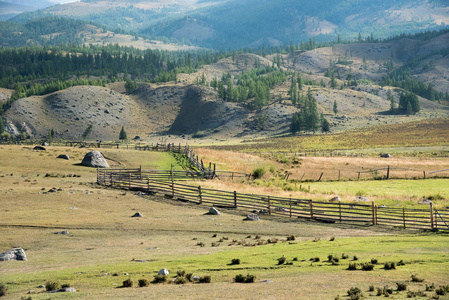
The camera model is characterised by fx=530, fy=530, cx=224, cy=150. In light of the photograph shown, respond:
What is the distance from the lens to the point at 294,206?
136ft

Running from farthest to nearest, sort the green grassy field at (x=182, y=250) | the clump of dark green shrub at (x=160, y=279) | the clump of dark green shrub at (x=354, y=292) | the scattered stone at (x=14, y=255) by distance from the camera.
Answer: the scattered stone at (x=14, y=255) → the clump of dark green shrub at (x=160, y=279) → the green grassy field at (x=182, y=250) → the clump of dark green shrub at (x=354, y=292)

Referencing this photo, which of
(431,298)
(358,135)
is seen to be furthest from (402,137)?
(431,298)

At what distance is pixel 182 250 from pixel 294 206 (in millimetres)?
16612

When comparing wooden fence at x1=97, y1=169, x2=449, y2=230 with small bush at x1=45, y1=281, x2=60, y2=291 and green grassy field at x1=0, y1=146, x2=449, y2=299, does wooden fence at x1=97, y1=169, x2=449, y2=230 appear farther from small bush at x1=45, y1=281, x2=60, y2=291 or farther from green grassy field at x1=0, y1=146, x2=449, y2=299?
small bush at x1=45, y1=281, x2=60, y2=291

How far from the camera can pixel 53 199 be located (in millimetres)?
44094

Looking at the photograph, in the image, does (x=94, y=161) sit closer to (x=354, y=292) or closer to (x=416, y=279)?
(x=416, y=279)

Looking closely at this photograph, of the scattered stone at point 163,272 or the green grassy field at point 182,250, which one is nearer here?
the green grassy field at point 182,250

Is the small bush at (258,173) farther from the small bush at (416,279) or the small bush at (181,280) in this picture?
the small bush at (416,279)

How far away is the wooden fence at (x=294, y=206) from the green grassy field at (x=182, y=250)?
1516 millimetres

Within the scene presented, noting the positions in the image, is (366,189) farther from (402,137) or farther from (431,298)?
(402,137)

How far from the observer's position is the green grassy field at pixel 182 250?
58.9 ft

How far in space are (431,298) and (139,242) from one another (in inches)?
681

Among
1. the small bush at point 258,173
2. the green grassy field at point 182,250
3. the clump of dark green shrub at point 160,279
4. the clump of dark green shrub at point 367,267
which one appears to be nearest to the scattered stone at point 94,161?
the small bush at point 258,173

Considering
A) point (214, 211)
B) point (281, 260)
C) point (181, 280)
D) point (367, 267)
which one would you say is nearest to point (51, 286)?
point (181, 280)
